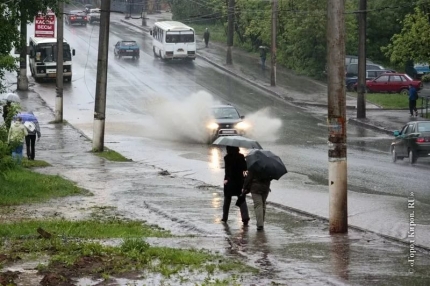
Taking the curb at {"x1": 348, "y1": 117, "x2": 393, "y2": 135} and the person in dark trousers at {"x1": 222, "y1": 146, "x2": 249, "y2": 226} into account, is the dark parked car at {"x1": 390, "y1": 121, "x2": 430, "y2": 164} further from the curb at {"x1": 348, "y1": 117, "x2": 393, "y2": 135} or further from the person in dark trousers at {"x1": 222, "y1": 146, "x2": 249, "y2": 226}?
the person in dark trousers at {"x1": 222, "y1": 146, "x2": 249, "y2": 226}

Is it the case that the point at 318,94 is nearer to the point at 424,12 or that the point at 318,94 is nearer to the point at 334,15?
the point at 424,12

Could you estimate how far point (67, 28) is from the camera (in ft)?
284

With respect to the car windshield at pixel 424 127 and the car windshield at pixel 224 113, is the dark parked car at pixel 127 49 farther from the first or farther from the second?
the car windshield at pixel 424 127

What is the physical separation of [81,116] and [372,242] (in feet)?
111

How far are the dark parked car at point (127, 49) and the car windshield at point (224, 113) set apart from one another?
103 ft

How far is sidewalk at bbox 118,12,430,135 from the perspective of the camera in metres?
46.6

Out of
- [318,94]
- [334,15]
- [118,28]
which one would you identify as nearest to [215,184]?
[334,15]

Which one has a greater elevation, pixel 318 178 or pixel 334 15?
pixel 334 15

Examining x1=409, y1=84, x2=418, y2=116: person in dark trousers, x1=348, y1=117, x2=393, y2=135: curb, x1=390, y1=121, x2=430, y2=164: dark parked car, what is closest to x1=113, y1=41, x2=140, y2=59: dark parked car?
x1=348, y1=117, x2=393, y2=135: curb

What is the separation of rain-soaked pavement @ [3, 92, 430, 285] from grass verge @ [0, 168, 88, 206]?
0.59 meters

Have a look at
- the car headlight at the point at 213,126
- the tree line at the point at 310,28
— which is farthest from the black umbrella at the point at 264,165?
the tree line at the point at 310,28

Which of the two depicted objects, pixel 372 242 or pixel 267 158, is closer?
pixel 372 242

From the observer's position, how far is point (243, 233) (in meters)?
16.1

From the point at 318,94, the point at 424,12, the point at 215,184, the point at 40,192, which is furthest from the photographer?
the point at 318,94
